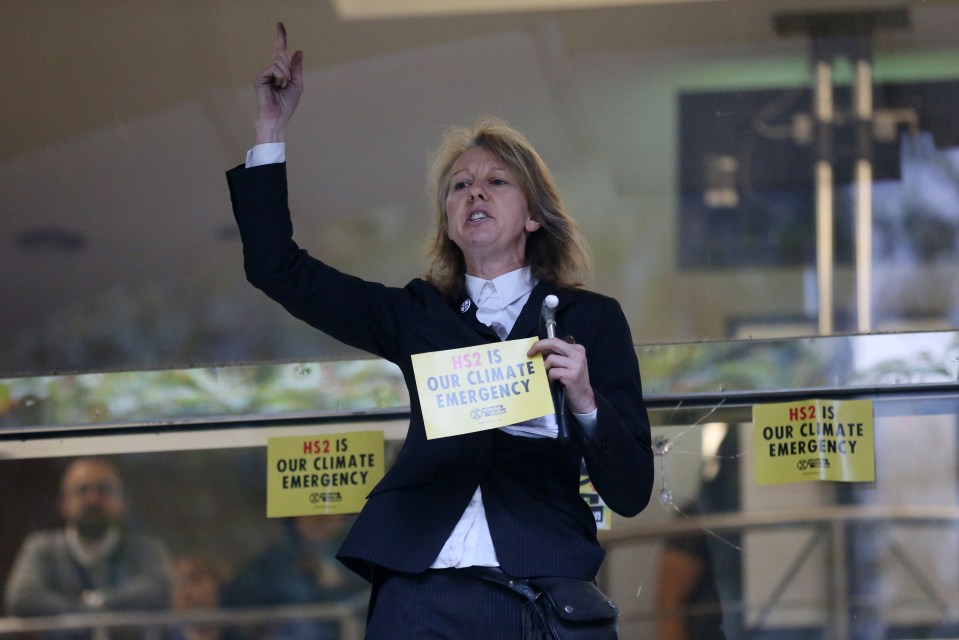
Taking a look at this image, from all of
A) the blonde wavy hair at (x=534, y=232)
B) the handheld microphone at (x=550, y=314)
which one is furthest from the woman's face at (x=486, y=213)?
the handheld microphone at (x=550, y=314)

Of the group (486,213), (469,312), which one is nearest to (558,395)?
(469,312)

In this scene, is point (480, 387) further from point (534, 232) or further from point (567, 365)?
point (534, 232)

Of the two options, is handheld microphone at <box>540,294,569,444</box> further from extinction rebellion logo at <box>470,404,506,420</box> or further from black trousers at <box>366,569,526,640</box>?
black trousers at <box>366,569,526,640</box>

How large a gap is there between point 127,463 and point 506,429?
1513 millimetres

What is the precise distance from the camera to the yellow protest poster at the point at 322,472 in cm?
325

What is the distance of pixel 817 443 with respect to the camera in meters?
3.09

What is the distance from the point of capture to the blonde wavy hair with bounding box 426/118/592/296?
2.36 m

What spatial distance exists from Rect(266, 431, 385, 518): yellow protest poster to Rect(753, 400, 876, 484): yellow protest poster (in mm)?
866

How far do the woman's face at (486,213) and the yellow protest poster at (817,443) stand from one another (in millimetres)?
985

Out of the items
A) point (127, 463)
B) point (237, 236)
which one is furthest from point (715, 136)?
point (127, 463)

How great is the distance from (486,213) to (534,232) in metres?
0.13

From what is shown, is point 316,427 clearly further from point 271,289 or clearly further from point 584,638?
point 584,638

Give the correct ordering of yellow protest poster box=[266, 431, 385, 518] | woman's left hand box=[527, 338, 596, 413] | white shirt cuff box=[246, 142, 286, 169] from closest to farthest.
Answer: woman's left hand box=[527, 338, 596, 413]
white shirt cuff box=[246, 142, 286, 169]
yellow protest poster box=[266, 431, 385, 518]

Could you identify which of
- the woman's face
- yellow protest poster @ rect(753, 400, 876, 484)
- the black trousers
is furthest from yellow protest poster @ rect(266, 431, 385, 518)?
the black trousers
